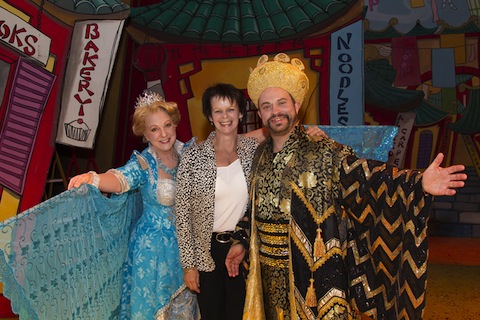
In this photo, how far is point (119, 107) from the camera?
17.3 feet

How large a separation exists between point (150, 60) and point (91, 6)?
1.10 metres

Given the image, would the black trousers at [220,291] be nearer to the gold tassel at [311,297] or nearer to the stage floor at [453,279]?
the gold tassel at [311,297]

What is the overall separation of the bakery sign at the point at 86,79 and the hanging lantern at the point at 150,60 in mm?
907

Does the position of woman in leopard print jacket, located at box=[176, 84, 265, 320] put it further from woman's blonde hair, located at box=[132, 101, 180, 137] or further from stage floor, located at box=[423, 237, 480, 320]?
stage floor, located at box=[423, 237, 480, 320]

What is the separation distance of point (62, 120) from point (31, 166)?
17.2 inches

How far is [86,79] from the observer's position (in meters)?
4.30

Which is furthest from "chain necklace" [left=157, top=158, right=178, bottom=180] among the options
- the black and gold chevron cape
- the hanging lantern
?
the hanging lantern

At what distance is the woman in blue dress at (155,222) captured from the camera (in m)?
2.51

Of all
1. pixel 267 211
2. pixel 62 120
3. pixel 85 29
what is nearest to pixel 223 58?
pixel 85 29

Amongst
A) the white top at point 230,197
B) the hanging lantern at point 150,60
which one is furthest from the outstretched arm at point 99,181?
the hanging lantern at point 150,60

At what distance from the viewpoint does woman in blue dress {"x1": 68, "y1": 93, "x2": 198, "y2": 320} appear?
8.25 ft

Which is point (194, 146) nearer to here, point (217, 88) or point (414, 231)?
point (217, 88)

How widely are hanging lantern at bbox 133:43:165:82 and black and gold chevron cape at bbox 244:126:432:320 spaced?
343 centimetres

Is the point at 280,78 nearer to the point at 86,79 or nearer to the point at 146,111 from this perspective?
the point at 146,111
